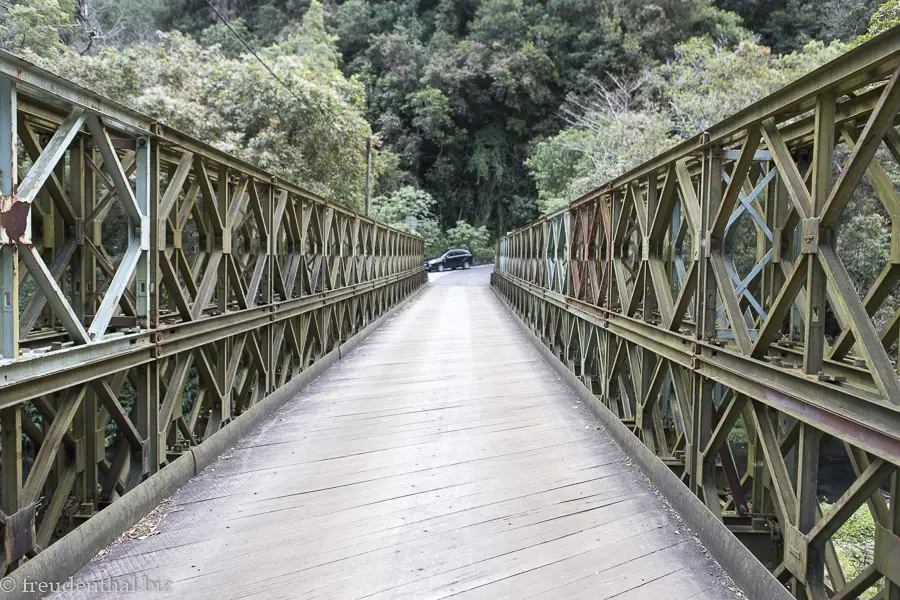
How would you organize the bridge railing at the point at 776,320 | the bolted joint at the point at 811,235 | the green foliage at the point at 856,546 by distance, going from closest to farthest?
the bridge railing at the point at 776,320 < the bolted joint at the point at 811,235 < the green foliage at the point at 856,546

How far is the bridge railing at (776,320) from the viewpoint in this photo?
1.97 meters

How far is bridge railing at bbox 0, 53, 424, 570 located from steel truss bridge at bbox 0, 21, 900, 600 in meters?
0.02

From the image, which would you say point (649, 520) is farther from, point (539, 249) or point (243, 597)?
point (539, 249)

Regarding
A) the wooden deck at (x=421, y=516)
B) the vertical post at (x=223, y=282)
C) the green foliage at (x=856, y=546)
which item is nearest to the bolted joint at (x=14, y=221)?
the wooden deck at (x=421, y=516)

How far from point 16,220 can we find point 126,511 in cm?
174

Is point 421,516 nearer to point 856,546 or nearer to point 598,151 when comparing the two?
point 856,546

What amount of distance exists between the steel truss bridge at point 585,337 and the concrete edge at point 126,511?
2 centimetres

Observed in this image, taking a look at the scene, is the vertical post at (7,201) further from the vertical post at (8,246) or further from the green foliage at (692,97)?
the green foliage at (692,97)

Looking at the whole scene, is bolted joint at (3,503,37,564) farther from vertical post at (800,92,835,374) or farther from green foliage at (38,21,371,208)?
green foliage at (38,21,371,208)

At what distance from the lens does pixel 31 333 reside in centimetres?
393

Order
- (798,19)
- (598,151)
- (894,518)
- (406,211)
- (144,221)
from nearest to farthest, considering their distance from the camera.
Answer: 1. (894,518)
2. (144,221)
3. (598,151)
4. (798,19)
5. (406,211)

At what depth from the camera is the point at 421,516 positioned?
3434 millimetres

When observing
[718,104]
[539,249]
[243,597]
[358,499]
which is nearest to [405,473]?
[358,499]

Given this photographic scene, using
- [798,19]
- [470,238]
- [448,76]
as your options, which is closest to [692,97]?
[798,19]
